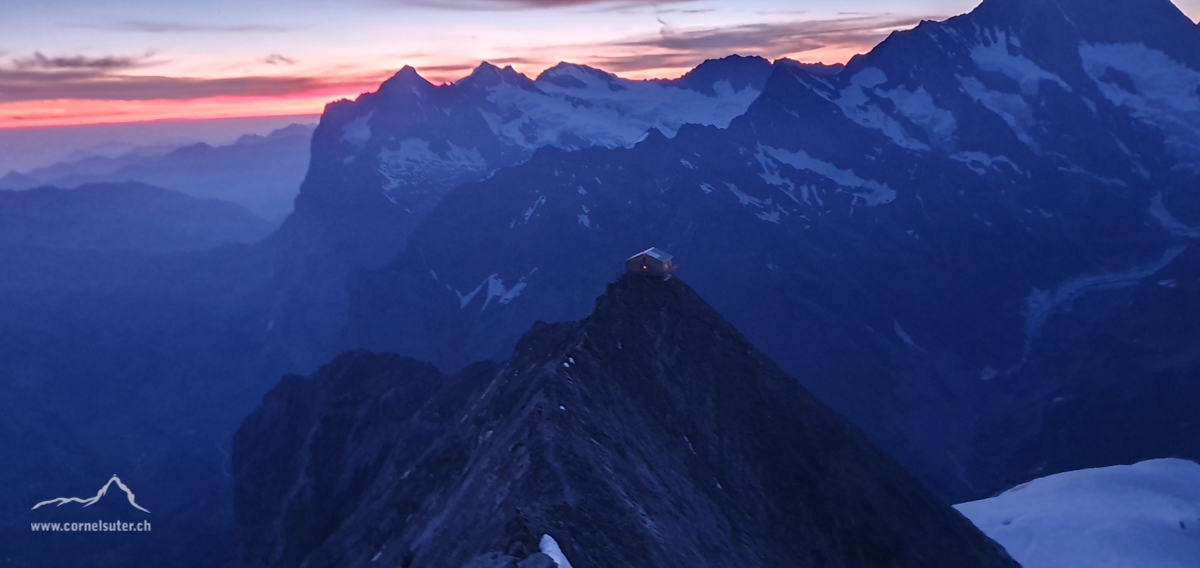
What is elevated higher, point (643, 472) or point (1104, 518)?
point (643, 472)

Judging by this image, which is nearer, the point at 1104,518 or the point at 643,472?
the point at 643,472

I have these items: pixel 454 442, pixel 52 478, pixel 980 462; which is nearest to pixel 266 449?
pixel 454 442

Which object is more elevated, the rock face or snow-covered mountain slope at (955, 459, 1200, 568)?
the rock face

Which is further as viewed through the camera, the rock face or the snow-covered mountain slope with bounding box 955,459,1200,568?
the snow-covered mountain slope with bounding box 955,459,1200,568

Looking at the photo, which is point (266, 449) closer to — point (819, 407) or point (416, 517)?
point (416, 517)
